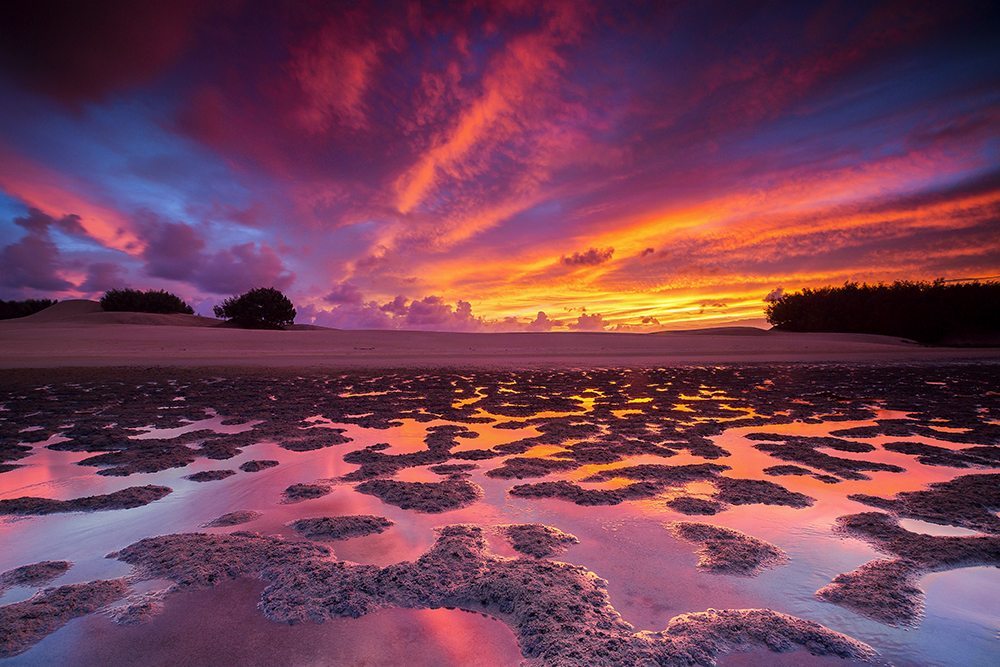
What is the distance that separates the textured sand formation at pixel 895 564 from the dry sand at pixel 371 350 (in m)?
17.2

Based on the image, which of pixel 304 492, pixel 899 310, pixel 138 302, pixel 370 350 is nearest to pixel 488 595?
pixel 304 492

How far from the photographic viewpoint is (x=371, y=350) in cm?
3095

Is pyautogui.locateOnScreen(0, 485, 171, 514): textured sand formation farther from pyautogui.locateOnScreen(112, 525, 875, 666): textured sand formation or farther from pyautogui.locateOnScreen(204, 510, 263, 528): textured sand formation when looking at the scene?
pyautogui.locateOnScreen(112, 525, 875, 666): textured sand formation

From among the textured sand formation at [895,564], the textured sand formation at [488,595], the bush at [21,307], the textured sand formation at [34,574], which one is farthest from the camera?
the bush at [21,307]

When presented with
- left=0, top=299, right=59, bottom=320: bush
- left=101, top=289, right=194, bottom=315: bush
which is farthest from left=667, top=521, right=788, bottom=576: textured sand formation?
left=0, top=299, right=59, bottom=320: bush

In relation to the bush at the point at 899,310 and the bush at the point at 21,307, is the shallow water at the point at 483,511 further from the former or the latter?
the bush at the point at 21,307

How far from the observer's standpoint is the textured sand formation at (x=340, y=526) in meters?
3.72

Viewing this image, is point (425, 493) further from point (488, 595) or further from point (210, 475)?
point (210, 475)

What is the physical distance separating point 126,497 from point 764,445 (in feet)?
24.6

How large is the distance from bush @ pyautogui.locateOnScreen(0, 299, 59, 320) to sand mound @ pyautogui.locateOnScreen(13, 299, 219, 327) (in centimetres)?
1445

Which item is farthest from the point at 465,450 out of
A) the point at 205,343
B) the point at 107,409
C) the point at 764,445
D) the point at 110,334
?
the point at 110,334

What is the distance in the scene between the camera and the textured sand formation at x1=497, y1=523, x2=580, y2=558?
134 inches

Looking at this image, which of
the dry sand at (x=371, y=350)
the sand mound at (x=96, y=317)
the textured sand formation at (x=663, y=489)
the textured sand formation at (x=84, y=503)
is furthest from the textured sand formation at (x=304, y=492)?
the sand mound at (x=96, y=317)

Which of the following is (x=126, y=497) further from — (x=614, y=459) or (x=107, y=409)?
(x=107, y=409)
